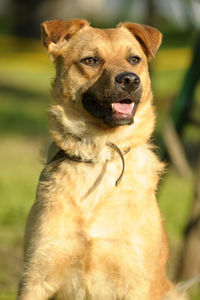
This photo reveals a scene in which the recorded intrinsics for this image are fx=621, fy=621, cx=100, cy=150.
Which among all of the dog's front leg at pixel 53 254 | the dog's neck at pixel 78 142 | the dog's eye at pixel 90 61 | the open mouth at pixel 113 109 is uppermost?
the dog's eye at pixel 90 61

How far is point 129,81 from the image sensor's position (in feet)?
15.7

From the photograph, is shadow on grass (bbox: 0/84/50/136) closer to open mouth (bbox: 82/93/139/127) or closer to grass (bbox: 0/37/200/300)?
grass (bbox: 0/37/200/300)

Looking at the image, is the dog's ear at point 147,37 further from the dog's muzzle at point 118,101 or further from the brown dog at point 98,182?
the dog's muzzle at point 118,101

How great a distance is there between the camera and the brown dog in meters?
4.57

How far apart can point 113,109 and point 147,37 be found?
86 cm

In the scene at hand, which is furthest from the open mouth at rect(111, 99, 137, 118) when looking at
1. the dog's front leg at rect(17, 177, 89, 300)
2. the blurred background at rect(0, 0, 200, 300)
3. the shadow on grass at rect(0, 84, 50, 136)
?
the shadow on grass at rect(0, 84, 50, 136)

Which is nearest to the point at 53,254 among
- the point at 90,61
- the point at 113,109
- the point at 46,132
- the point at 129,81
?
the point at 113,109

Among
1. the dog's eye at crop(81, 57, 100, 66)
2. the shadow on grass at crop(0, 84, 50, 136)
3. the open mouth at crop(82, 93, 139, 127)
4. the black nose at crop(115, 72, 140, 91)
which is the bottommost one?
the shadow on grass at crop(0, 84, 50, 136)

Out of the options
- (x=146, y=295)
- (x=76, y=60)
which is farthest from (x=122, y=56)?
(x=146, y=295)

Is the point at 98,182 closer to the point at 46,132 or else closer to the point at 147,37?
the point at 147,37

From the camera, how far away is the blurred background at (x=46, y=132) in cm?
680

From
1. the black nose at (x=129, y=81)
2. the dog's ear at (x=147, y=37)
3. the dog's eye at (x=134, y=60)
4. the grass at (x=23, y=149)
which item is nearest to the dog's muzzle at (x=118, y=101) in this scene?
the black nose at (x=129, y=81)

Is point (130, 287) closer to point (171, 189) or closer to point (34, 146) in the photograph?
point (171, 189)

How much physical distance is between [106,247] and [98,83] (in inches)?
51.8
